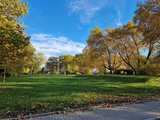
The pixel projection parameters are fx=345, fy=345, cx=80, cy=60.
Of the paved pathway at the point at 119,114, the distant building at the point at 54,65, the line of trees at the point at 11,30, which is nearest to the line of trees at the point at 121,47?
the line of trees at the point at 11,30

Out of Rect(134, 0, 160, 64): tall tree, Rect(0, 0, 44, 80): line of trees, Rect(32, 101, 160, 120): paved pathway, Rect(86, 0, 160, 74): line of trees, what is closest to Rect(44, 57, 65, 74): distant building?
Rect(86, 0, 160, 74): line of trees

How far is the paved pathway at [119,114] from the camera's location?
432 inches

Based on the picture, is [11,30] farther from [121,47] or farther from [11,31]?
A: [121,47]

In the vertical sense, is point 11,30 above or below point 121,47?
below

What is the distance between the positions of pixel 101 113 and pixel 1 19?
40.7ft

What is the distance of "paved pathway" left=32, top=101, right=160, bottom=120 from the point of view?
36.0 ft

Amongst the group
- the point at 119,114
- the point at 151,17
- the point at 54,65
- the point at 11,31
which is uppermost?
the point at 54,65

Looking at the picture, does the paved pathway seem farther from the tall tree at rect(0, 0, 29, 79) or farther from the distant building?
the distant building

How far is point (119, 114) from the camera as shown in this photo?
11969 mm

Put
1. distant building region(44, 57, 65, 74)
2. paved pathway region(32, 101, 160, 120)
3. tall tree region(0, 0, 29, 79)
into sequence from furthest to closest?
1. distant building region(44, 57, 65, 74)
2. tall tree region(0, 0, 29, 79)
3. paved pathway region(32, 101, 160, 120)

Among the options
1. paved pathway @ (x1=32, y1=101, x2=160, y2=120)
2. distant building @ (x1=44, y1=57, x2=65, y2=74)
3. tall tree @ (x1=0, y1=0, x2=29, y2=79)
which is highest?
distant building @ (x1=44, y1=57, x2=65, y2=74)

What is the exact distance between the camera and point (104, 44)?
71.9 m

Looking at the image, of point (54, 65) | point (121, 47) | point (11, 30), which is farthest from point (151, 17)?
point (54, 65)

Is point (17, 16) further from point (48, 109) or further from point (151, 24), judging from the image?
point (48, 109)
